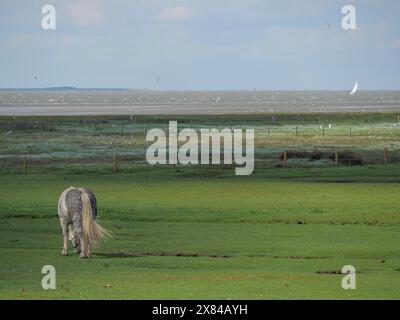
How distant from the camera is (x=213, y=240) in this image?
106 feet

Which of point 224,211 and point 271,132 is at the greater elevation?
point 271,132

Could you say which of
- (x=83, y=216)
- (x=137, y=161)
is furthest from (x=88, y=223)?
(x=137, y=161)

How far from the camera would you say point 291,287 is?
22719mm

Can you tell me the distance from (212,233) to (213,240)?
181 cm

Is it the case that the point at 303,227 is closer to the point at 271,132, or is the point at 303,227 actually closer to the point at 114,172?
the point at 114,172

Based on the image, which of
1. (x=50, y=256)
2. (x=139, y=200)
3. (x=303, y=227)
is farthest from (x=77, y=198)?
(x=139, y=200)

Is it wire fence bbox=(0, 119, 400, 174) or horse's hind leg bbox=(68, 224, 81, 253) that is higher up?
wire fence bbox=(0, 119, 400, 174)

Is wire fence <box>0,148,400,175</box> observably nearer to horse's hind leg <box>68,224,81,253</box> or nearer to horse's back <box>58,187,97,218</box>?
horse's hind leg <box>68,224,81,253</box>

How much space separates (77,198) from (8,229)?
874 centimetres

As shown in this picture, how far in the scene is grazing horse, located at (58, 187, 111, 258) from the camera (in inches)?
1077

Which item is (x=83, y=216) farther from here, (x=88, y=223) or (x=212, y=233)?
(x=212, y=233)

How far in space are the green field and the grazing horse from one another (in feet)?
1.90

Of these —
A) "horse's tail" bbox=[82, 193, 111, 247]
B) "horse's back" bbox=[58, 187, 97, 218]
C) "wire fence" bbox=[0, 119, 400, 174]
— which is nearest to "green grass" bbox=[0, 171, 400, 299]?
"horse's tail" bbox=[82, 193, 111, 247]

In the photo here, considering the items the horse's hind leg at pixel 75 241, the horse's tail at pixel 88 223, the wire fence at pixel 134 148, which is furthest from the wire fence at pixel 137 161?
the horse's tail at pixel 88 223
